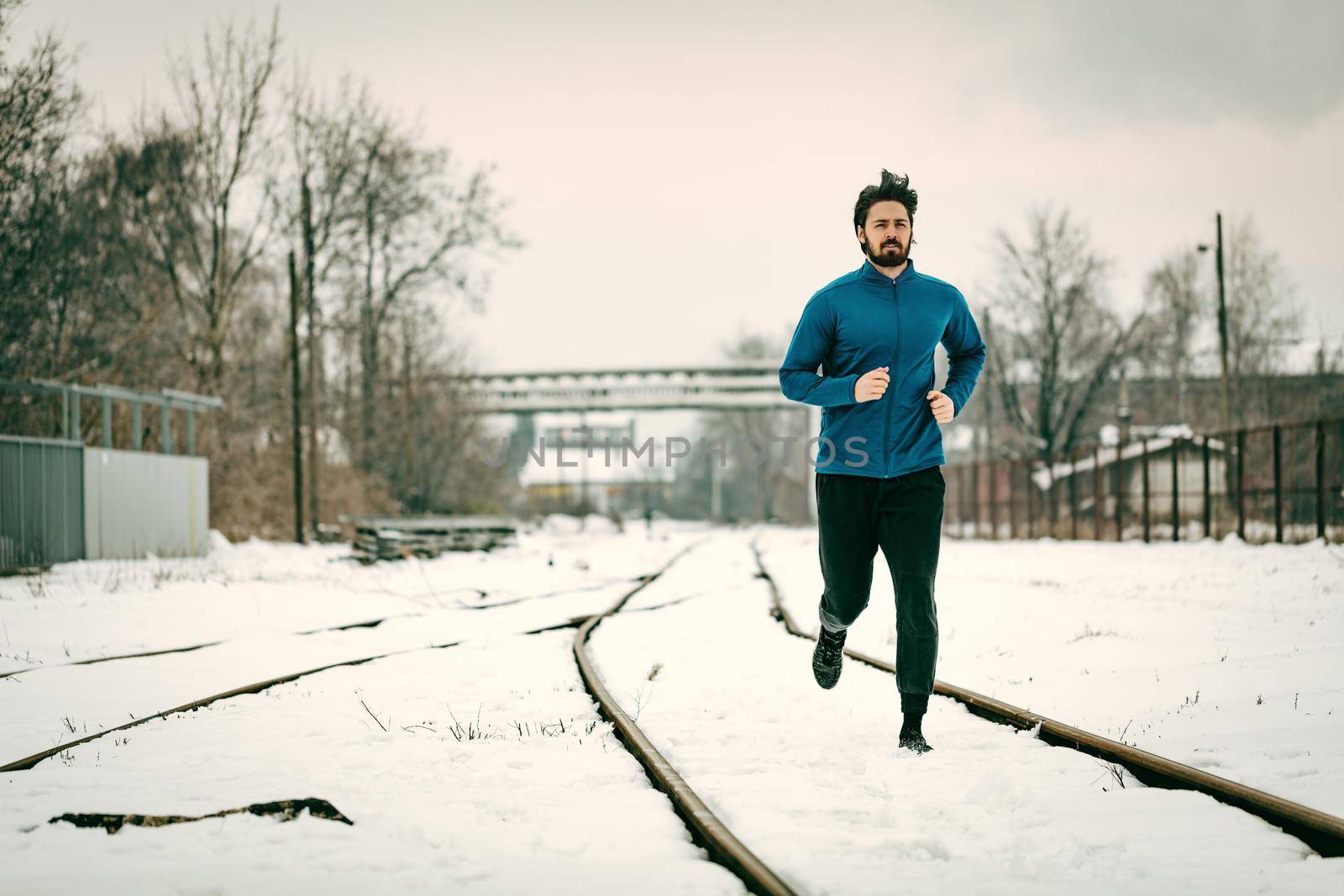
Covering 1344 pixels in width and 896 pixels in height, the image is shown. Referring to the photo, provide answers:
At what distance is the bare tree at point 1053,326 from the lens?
4059 cm

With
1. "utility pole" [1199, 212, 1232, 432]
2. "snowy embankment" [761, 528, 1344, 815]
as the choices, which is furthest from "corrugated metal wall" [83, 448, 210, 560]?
"utility pole" [1199, 212, 1232, 432]

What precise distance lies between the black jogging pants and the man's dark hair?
1.02 metres

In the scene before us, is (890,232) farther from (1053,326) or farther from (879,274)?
(1053,326)

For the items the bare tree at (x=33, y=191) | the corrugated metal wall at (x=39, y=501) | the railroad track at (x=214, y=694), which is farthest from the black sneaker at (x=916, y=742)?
the bare tree at (x=33, y=191)

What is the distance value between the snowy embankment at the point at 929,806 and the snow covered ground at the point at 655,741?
1 cm

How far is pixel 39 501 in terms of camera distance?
14836mm

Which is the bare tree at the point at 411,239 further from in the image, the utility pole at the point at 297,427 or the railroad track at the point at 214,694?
the railroad track at the point at 214,694

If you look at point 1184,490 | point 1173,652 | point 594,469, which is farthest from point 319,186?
point 594,469

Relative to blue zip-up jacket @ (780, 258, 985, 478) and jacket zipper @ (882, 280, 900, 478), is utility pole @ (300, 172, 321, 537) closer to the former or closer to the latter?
blue zip-up jacket @ (780, 258, 985, 478)

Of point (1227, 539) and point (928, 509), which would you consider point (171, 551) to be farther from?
point (1227, 539)

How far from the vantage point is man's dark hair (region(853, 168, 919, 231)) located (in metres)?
4.41

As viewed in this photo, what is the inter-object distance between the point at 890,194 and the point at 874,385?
779 millimetres

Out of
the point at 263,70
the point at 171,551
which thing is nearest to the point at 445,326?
the point at 263,70

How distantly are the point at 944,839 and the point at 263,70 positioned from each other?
96.0ft
